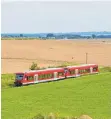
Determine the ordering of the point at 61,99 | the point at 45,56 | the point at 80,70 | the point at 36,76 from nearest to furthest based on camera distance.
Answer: the point at 61,99, the point at 36,76, the point at 80,70, the point at 45,56

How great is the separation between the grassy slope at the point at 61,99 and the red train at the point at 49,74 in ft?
2.90

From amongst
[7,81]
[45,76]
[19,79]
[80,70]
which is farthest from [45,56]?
[19,79]

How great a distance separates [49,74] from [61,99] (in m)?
9.02

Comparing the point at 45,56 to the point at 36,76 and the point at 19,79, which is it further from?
the point at 19,79

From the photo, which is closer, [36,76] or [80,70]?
[36,76]

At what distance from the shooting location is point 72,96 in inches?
866

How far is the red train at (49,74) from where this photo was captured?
92.2 ft

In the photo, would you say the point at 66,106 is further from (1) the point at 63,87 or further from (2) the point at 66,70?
(2) the point at 66,70

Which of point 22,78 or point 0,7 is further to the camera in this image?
point 22,78

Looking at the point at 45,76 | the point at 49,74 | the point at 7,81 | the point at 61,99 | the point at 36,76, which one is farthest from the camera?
the point at 49,74

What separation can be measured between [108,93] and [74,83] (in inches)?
246

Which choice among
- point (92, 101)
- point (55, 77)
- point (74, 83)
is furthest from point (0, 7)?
point (55, 77)

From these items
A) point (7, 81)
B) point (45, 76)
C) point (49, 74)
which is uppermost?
point (49, 74)

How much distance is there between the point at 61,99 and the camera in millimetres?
21156
